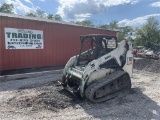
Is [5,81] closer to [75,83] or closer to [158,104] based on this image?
[75,83]

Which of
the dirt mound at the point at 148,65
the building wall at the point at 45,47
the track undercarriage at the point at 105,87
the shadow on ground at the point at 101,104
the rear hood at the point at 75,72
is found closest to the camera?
the shadow on ground at the point at 101,104

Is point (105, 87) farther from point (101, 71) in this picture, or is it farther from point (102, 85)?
point (101, 71)

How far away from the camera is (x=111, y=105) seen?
6.14 meters

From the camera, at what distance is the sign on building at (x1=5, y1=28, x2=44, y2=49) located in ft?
34.3

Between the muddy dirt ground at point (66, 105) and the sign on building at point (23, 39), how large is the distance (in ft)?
10.2

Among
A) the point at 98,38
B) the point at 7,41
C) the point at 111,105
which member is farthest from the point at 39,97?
the point at 7,41

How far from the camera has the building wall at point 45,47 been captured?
1044cm

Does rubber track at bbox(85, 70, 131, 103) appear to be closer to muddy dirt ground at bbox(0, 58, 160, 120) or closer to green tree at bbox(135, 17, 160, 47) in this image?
muddy dirt ground at bbox(0, 58, 160, 120)

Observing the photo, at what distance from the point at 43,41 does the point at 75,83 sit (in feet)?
18.6

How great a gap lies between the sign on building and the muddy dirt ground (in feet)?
10.2

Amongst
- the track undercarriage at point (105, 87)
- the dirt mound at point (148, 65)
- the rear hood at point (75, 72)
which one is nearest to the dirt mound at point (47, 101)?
the track undercarriage at point (105, 87)

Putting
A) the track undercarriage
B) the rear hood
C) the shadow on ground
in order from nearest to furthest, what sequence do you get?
the shadow on ground < the track undercarriage < the rear hood

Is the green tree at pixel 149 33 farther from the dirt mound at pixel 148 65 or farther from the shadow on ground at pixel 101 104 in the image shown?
the shadow on ground at pixel 101 104

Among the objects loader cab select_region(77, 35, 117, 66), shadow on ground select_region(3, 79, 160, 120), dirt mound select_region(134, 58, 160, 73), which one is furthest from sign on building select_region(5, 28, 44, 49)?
dirt mound select_region(134, 58, 160, 73)
